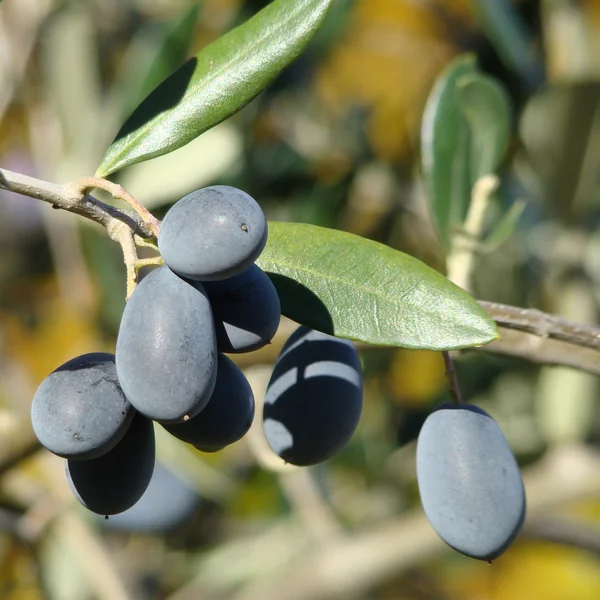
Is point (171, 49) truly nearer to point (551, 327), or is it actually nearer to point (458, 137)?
point (458, 137)

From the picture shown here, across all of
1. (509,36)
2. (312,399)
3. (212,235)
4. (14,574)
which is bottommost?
(14,574)

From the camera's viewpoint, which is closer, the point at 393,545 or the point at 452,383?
the point at 452,383

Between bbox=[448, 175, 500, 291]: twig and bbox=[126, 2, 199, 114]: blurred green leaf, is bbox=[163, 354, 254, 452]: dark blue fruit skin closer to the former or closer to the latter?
bbox=[448, 175, 500, 291]: twig

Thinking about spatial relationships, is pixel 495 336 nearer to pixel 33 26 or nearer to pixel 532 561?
pixel 33 26

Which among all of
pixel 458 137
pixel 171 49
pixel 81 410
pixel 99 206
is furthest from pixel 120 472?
pixel 171 49

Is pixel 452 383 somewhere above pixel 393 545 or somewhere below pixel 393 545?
above

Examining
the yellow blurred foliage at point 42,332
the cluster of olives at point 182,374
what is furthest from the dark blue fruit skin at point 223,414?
the yellow blurred foliage at point 42,332

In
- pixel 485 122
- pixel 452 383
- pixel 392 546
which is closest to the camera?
pixel 452 383
